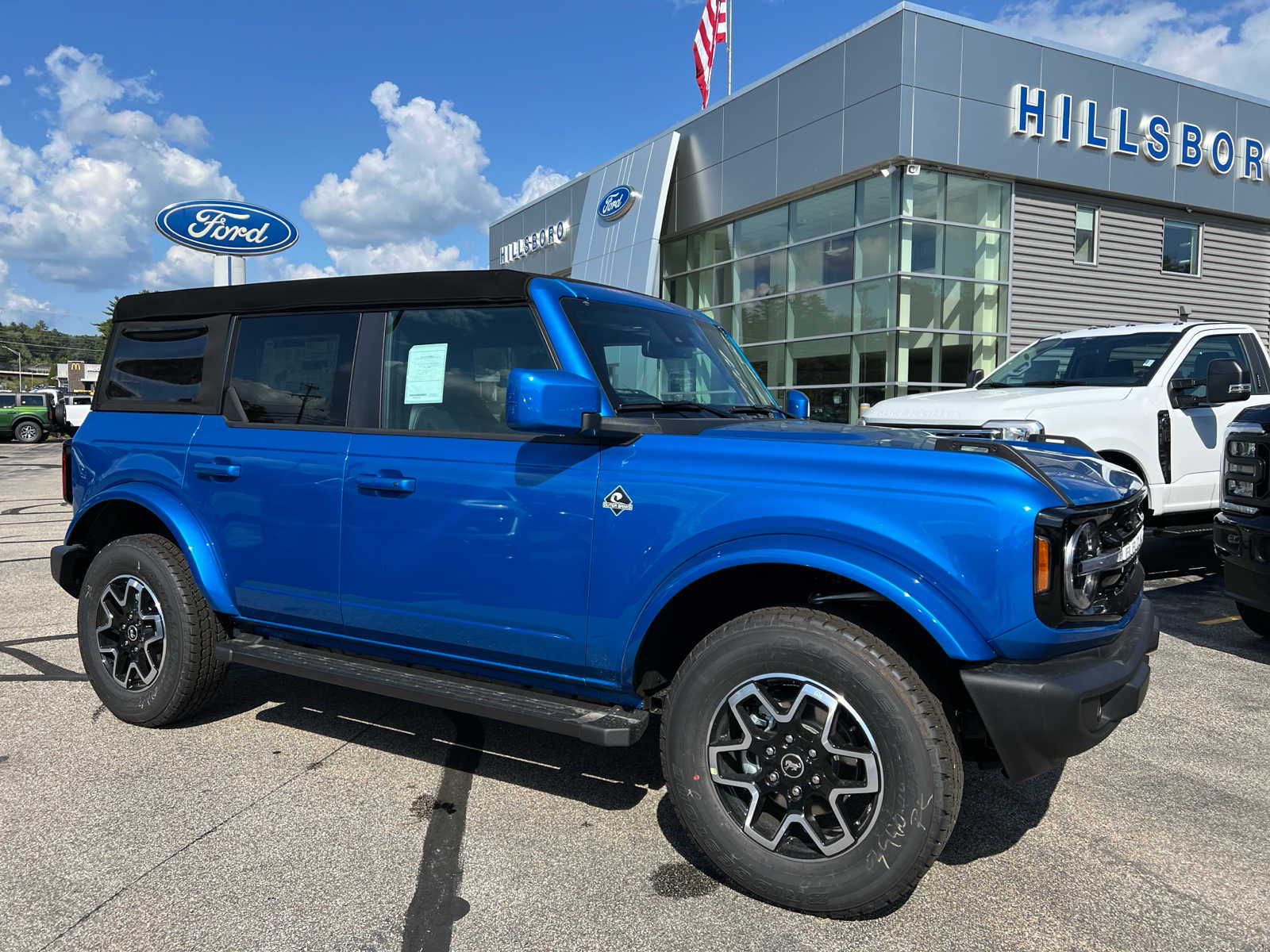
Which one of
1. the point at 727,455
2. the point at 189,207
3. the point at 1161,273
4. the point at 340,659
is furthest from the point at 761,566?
the point at 1161,273

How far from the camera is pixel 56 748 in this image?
12.5 feet

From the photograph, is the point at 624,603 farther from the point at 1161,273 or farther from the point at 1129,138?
the point at 1161,273

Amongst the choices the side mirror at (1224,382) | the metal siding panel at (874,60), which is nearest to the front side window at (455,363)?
the side mirror at (1224,382)

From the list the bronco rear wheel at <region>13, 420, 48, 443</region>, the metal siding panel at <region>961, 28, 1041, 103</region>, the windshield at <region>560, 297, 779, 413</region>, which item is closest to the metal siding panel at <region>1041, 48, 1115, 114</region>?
the metal siding panel at <region>961, 28, 1041, 103</region>

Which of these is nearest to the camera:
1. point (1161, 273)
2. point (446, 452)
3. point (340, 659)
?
point (446, 452)

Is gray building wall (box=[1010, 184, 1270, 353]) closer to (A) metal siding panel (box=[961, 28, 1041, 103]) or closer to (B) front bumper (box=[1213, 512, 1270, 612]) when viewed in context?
(A) metal siding panel (box=[961, 28, 1041, 103])

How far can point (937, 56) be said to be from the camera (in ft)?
45.8

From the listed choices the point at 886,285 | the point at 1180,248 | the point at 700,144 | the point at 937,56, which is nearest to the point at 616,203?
the point at 700,144

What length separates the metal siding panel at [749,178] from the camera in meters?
16.7

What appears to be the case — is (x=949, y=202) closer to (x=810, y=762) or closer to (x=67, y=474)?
(x=67, y=474)

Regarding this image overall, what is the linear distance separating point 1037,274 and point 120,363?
15832 mm

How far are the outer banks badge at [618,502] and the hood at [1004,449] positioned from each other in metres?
0.32

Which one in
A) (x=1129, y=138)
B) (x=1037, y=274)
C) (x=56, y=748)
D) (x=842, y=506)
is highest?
(x=1129, y=138)

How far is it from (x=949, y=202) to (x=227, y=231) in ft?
44.3
